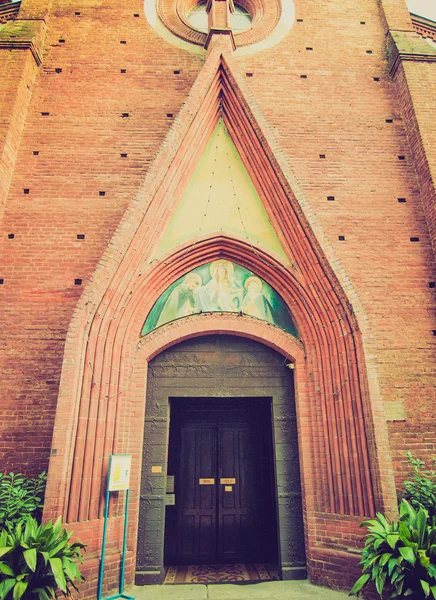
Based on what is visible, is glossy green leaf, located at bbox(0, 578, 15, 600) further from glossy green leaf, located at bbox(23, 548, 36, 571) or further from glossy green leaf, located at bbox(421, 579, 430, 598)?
glossy green leaf, located at bbox(421, 579, 430, 598)

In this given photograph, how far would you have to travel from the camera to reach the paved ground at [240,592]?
4819mm

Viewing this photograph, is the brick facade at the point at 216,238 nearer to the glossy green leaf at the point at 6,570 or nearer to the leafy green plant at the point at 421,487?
the leafy green plant at the point at 421,487

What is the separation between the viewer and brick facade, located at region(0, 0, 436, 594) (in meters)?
5.42

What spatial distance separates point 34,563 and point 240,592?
2.53 meters

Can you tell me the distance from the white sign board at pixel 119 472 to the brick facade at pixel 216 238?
0.21m

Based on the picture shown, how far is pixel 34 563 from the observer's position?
12.6 feet

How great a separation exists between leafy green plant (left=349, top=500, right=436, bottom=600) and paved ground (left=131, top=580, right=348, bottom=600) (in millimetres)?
812

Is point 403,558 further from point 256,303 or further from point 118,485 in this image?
point 256,303

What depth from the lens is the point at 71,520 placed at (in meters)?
4.84

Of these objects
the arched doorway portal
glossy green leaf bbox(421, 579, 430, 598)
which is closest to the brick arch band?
the arched doorway portal

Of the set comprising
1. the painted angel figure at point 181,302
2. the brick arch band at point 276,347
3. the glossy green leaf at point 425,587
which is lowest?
the glossy green leaf at point 425,587

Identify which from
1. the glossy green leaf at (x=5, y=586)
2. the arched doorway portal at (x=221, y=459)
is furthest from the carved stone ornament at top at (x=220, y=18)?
the glossy green leaf at (x=5, y=586)

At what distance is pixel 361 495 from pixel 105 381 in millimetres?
3603

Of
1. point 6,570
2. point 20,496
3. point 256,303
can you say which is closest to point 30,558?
point 6,570
